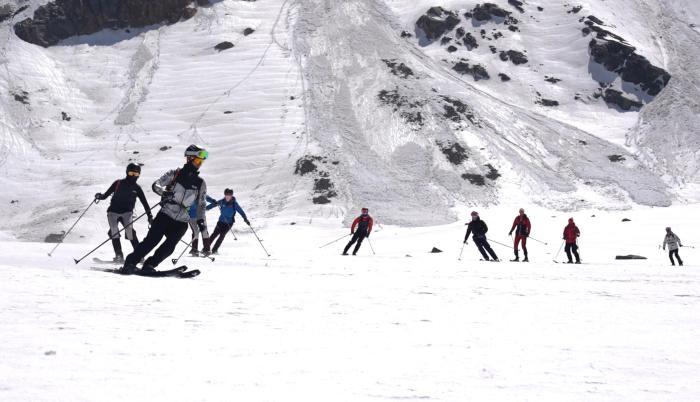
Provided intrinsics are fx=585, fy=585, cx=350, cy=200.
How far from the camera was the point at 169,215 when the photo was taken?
9133 millimetres

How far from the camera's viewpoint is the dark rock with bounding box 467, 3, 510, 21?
253 ft

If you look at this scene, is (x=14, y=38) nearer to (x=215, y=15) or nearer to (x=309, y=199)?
(x=215, y=15)

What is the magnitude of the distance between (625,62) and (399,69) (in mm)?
29606

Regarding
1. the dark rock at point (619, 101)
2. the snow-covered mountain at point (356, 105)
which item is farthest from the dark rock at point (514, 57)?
the dark rock at point (619, 101)

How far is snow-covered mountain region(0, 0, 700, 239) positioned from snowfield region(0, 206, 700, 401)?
97.7 ft

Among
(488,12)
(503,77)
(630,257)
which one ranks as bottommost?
(503,77)

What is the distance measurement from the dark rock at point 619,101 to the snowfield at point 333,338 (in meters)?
61.2

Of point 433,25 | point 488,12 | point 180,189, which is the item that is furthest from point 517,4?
point 180,189

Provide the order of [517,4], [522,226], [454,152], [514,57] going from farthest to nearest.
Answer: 1. [517,4]
2. [514,57]
3. [454,152]
4. [522,226]

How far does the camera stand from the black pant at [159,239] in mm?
9031

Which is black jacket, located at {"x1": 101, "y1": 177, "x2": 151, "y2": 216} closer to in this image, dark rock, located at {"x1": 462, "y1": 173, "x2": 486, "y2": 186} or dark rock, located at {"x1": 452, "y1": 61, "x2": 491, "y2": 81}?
dark rock, located at {"x1": 462, "y1": 173, "x2": 486, "y2": 186}

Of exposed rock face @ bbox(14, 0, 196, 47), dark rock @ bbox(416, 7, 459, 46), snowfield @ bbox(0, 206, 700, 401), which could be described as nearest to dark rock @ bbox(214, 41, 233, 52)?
exposed rock face @ bbox(14, 0, 196, 47)

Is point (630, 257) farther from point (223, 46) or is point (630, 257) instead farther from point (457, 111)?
point (223, 46)

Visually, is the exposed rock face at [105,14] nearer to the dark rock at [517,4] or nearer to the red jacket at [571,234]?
the dark rock at [517,4]
